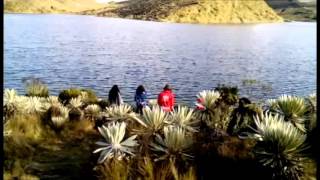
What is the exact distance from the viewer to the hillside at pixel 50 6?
175 meters

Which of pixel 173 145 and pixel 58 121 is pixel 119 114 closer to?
pixel 58 121

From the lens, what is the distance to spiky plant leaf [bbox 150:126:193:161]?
29.2 ft

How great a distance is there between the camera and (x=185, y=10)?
123 meters

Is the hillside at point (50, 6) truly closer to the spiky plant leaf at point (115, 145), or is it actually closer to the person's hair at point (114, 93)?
the person's hair at point (114, 93)

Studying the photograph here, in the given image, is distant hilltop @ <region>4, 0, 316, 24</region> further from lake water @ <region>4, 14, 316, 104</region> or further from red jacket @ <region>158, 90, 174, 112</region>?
red jacket @ <region>158, 90, 174, 112</region>

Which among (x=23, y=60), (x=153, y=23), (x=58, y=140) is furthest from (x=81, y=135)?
(x=153, y=23)

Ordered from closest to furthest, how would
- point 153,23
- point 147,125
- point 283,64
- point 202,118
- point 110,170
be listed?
1. point 110,170
2. point 147,125
3. point 202,118
4. point 283,64
5. point 153,23

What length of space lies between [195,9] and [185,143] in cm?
11764

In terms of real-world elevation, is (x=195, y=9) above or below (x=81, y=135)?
above

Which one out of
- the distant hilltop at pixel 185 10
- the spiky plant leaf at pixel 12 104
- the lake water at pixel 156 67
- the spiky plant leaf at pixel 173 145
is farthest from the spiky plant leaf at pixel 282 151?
the distant hilltop at pixel 185 10

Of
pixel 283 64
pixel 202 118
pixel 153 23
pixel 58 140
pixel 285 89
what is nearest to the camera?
pixel 58 140

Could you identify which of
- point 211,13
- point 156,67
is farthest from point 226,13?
point 156,67

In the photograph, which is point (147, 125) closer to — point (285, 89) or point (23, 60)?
point (285, 89)

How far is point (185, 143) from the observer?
355 inches
